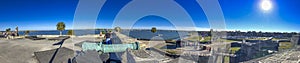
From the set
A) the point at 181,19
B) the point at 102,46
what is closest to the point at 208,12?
the point at 181,19

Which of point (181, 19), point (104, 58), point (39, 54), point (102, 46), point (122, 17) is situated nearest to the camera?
point (104, 58)

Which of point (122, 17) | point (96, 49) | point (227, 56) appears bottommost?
point (227, 56)

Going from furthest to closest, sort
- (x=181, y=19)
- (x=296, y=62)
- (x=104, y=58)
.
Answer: (x=181, y=19)
(x=104, y=58)
(x=296, y=62)

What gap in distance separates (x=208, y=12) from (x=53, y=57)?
8348 millimetres

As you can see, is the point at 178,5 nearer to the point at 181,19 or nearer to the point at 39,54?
the point at 181,19

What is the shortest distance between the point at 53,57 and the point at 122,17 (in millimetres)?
A: 4960

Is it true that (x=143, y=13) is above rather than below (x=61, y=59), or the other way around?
above

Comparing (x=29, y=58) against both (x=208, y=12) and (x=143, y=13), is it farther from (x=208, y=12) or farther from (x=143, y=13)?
(x=208, y=12)

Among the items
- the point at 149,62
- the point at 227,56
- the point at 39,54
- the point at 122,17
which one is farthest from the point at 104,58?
the point at 227,56

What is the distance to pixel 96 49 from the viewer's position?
7.96 m

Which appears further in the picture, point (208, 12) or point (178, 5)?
point (178, 5)

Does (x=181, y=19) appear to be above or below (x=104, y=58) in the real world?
above

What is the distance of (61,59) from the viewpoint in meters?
8.27

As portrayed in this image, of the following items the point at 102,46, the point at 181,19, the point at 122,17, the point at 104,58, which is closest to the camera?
the point at 104,58
